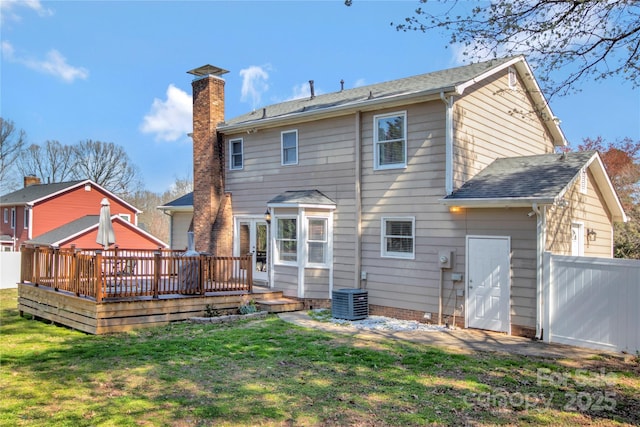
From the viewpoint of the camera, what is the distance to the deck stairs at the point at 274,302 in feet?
38.1

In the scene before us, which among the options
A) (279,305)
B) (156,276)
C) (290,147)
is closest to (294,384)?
(156,276)

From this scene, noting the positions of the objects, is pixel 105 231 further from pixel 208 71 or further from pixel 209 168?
pixel 208 71

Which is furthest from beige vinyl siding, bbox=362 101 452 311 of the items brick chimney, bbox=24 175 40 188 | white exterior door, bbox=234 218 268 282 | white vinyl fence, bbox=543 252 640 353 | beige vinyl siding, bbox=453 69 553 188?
brick chimney, bbox=24 175 40 188

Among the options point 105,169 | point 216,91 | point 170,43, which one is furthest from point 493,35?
point 105,169

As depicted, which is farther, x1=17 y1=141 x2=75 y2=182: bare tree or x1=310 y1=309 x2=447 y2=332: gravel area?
x1=17 y1=141 x2=75 y2=182: bare tree

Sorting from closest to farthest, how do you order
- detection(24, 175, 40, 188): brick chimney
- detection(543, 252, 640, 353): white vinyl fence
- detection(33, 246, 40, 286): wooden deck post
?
detection(543, 252, 640, 353): white vinyl fence → detection(33, 246, 40, 286): wooden deck post → detection(24, 175, 40, 188): brick chimney

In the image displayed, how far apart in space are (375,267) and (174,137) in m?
37.2

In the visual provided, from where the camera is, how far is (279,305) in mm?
11695

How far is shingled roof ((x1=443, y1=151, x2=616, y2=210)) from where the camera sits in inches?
346

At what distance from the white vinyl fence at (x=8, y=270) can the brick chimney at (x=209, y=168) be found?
461 inches

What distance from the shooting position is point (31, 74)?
25.9m

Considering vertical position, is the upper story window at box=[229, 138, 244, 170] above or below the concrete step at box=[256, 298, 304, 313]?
above

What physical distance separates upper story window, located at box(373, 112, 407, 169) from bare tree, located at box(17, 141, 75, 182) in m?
43.3

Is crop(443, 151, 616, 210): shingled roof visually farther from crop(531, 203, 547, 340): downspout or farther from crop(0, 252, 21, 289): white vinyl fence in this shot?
crop(0, 252, 21, 289): white vinyl fence
